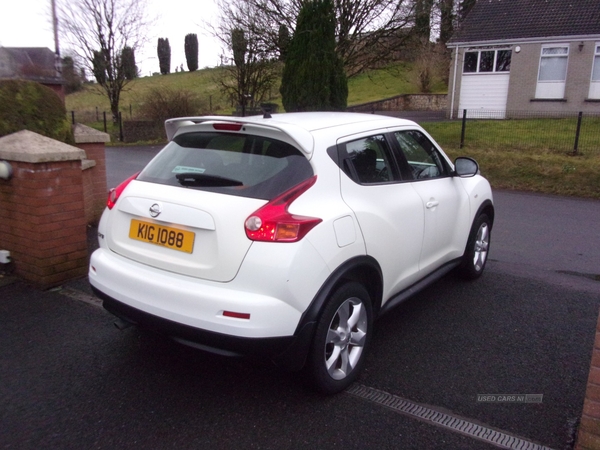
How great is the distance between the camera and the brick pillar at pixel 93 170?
22.2 ft

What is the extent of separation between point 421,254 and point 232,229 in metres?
1.79

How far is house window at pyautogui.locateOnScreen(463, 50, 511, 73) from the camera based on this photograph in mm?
24312

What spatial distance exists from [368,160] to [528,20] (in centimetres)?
2430

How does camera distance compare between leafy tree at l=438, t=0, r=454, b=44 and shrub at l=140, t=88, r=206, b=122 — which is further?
shrub at l=140, t=88, r=206, b=122

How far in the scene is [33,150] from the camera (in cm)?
447

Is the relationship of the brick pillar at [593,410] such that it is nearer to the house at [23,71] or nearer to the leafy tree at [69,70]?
the house at [23,71]

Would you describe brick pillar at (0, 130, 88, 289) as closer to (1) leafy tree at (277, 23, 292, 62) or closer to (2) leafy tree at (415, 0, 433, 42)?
(1) leafy tree at (277, 23, 292, 62)

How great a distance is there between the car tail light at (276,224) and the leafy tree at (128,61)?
24637 mm

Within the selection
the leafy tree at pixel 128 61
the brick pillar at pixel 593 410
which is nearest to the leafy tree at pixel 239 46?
the leafy tree at pixel 128 61

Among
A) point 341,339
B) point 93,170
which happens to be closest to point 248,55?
point 93,170

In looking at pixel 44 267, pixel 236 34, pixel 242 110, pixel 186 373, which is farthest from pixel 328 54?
pixel 186 373

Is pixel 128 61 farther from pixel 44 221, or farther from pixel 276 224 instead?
pixel 276 224

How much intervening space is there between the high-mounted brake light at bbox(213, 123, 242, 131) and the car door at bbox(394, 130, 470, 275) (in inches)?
53.7

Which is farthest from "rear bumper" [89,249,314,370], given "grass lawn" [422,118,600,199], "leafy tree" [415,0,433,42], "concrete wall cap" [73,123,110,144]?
"leafy tree" [415,0,433,42]
